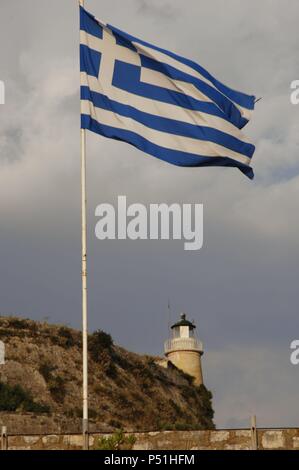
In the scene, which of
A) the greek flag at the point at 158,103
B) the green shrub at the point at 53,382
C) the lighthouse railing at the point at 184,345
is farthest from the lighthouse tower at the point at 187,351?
the greek flag at the point at 158,103

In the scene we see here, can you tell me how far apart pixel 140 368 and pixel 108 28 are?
5143cm

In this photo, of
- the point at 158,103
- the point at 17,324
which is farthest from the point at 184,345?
the point at 158,103

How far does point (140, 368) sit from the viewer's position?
74062mm

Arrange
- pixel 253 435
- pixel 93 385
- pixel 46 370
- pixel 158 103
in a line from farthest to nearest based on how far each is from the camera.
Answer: pixel 93 385 → pixel 46 370 → pixel 158 103 → pixel 253 435

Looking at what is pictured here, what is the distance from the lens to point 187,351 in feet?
261

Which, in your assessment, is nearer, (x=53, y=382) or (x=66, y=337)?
(x=53, y=382)

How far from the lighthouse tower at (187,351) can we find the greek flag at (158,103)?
55330 mm

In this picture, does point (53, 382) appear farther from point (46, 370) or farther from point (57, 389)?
point (46, 370)

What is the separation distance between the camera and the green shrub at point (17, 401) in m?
56.1

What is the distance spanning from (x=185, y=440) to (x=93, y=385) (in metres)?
45.3

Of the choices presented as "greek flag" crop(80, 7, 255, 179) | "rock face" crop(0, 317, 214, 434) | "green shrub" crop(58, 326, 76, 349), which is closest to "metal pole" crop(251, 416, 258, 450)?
"greek flag" crop(80, 7, 255, 179)

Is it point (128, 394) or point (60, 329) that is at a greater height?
point (60, 329)
